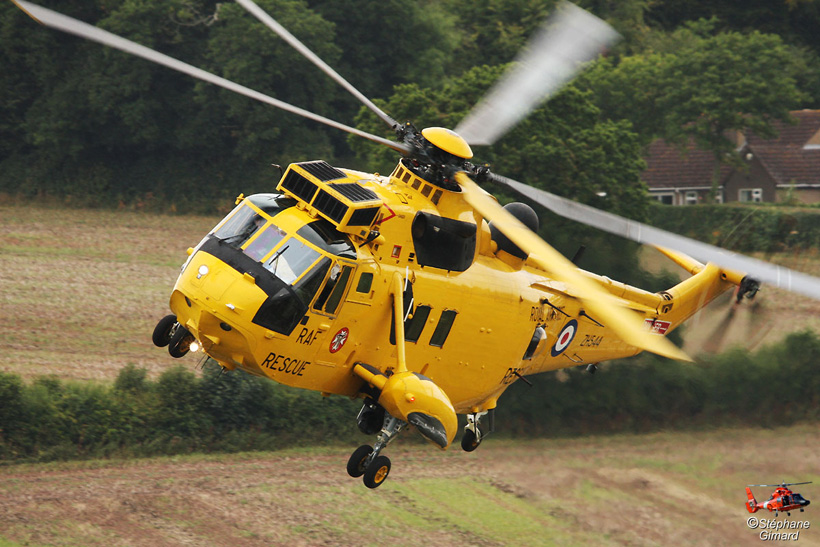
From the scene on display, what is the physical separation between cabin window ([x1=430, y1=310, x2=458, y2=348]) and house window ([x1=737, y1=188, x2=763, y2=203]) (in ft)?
140

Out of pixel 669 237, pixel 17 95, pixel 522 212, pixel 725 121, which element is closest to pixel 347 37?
pixel 17 95

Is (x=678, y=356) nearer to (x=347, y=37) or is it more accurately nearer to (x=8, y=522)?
(x=8, y=522)

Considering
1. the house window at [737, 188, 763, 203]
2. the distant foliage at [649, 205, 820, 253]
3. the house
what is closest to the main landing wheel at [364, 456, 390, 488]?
the distant foliage at [649, 205, 820, 253]

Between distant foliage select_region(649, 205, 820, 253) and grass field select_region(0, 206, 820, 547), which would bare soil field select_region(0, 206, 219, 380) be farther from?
distant foliage select_region(649, 205, 820, 253)

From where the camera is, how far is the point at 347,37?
50.3 meters

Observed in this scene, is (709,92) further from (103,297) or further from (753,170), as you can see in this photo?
(103,297)

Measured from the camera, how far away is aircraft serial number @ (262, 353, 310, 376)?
14016mm

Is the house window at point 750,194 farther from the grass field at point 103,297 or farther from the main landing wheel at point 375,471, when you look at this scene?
the main landing wheel at point 375,471

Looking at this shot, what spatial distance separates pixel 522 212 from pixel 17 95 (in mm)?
37839

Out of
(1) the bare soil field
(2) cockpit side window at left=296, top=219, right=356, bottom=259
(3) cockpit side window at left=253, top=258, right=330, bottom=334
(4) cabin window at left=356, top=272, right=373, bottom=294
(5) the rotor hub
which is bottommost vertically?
(1) the bare soil field

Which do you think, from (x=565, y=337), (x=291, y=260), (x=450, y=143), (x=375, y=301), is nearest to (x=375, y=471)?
(x=375, y=301)

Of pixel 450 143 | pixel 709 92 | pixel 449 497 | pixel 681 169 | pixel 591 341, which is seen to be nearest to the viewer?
pixel 450 143

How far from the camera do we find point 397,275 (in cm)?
1498

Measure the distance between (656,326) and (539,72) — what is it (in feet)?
20.5
